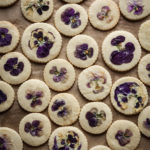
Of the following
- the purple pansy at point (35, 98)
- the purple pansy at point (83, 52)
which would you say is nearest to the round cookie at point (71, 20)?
the purple pansy at point (83, 52)

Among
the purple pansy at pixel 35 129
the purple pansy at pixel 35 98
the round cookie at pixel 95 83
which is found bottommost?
the purple pansy at pixel 35 129

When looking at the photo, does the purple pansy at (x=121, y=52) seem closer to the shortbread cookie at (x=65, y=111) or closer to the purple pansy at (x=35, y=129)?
the shortbread cookie at (x=65, y=111)

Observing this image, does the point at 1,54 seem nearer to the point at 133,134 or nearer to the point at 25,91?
the point at 25,91

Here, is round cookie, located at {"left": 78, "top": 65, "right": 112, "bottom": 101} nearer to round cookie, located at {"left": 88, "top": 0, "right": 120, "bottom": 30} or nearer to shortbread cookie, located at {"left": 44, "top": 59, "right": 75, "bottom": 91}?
shortbread cookie, located at {"left": 44, "top": 59, "right": 75, "bottom": 91}

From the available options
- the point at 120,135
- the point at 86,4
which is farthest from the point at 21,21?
the point at 120,135

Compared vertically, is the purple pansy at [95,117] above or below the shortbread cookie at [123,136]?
above

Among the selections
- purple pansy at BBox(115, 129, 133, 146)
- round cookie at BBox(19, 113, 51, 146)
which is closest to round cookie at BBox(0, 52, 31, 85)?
round cookie at BBox(19, 113, 51, 146)

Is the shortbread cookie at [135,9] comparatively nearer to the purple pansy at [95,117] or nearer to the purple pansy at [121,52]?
the purple pansy at [121,52]
